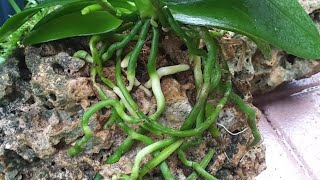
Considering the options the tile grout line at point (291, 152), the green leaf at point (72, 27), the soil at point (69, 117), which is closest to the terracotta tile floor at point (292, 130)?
the tile grout line at point (291, 152)

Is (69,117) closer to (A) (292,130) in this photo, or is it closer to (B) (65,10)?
(B) (65,10)

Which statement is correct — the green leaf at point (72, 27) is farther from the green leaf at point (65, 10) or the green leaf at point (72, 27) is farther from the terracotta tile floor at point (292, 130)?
the terracotta tile floor at point (292, 130)

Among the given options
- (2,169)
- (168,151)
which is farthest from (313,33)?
(2,169)

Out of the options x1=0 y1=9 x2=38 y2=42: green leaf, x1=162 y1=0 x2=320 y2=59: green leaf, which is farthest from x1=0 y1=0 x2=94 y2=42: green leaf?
x1=162 y1=0 x2=320 y2=59: green leaf

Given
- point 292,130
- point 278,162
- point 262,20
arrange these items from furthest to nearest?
point 292,130
point 278,162
point 262,20

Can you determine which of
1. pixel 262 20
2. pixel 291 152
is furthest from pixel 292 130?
pixel 262 20

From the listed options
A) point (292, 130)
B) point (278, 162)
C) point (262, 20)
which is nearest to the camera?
point (262, 20)
